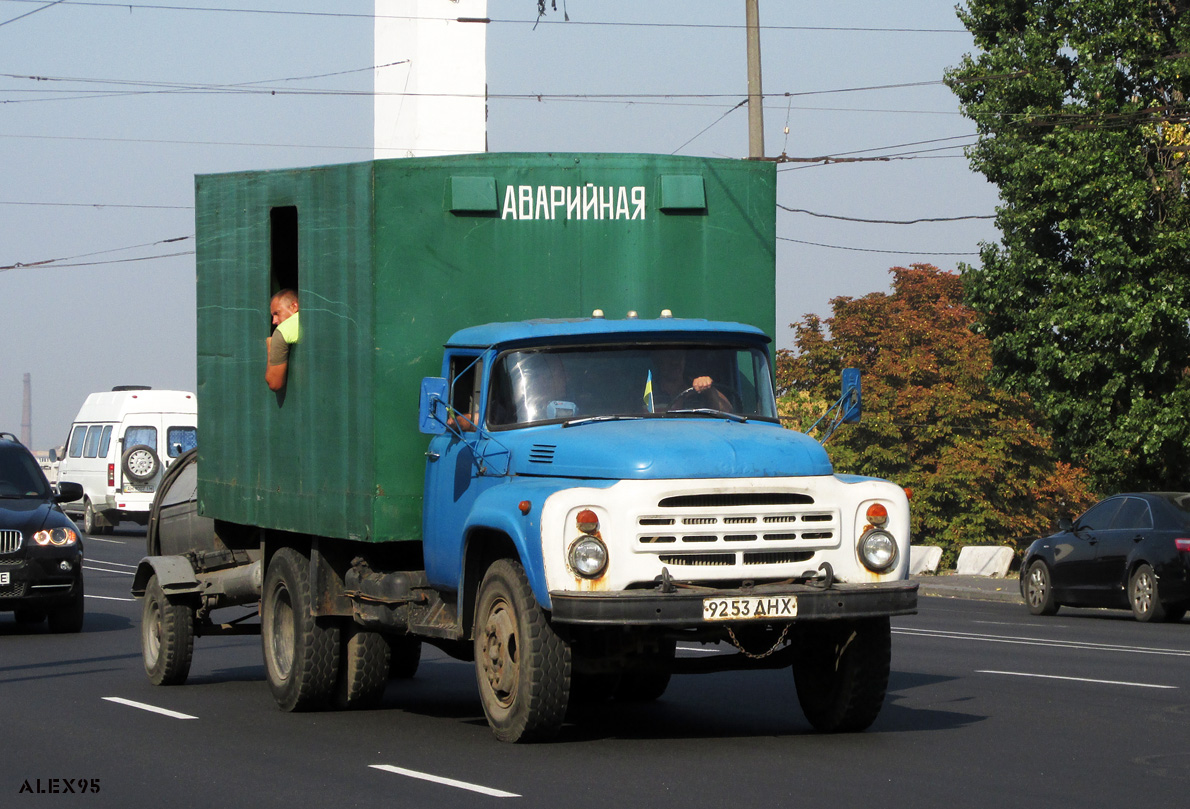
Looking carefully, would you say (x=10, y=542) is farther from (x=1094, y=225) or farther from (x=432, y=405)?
(x=1094, y=225)

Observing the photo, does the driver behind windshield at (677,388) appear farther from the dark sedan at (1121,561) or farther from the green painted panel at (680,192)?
the dark sedan at (1121,561)

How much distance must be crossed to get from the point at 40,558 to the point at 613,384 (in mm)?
9966

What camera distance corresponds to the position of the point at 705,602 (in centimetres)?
940

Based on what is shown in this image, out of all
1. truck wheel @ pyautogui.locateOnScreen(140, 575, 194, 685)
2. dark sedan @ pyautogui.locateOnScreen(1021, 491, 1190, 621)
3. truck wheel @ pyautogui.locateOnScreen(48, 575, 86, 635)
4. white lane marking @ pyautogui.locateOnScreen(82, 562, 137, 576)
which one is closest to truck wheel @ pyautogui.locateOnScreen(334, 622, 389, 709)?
truck wheel @ pyautogui.locateOnScreen(140, 575, 194, 685)

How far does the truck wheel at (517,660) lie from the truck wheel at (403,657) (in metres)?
4.11

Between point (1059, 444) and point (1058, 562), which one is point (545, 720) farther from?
point (1059, 444)

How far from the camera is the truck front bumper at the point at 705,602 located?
9.27 metres

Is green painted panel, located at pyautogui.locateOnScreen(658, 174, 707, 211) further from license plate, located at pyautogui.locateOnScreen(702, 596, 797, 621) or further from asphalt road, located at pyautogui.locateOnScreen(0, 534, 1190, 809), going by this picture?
asphalt road, located at pyautogui.locateOnScreen(0, 534, 1190, 809)

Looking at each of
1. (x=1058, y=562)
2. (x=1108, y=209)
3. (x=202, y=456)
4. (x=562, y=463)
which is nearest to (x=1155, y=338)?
(x=1108, y=209)

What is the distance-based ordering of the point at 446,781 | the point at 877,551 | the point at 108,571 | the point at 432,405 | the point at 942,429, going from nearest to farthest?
the point at 446,781 < the point at 877,551 < the point at 432,405 < the point at 108,571 < the point at 942,429

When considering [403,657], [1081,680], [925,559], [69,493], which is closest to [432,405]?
[403,657]

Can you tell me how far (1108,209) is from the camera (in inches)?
1236

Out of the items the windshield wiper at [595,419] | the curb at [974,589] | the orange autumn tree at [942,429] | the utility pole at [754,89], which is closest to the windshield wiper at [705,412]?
the windshield wiper at [595,419]

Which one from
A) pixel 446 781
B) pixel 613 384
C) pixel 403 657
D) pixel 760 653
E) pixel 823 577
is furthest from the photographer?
pixel 403 657
